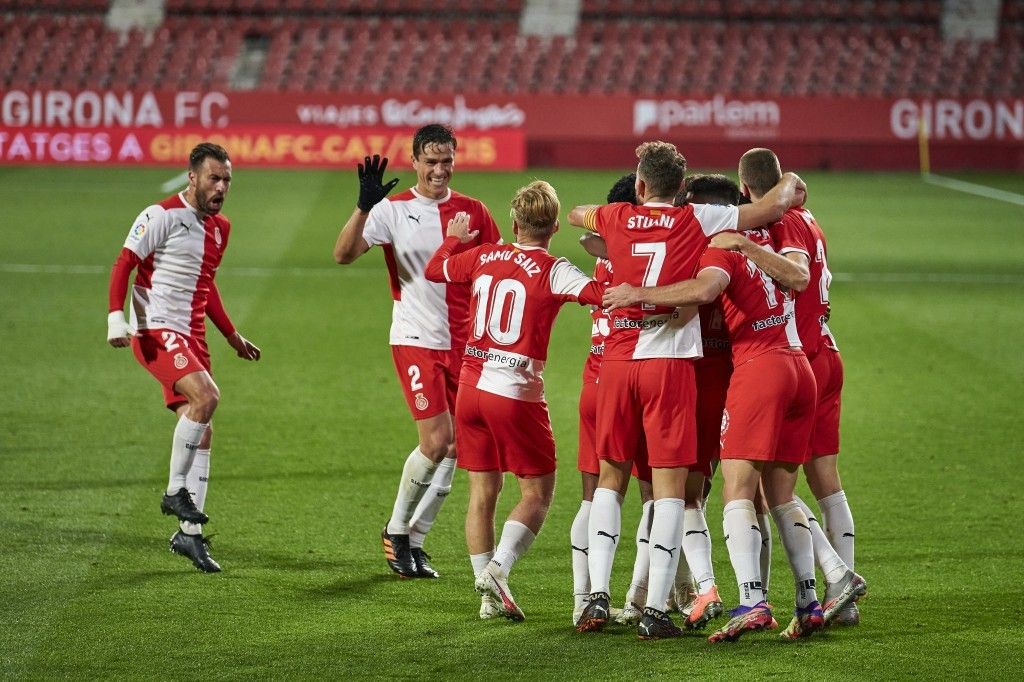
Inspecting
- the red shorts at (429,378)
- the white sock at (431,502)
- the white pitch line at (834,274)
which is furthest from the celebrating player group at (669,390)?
the white pitch line at (834,274)

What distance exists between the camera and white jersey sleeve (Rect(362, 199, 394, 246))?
21.8 ft

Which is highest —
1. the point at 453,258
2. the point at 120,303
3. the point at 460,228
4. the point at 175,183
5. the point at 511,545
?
the point at 175,183

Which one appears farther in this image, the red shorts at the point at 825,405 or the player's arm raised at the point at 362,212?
the player's arm raised at the point at 362,212

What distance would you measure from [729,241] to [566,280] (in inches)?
27.1

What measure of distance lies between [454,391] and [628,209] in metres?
1.62

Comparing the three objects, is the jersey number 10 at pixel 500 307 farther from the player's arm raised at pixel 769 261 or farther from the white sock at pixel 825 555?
the white sock at pixel 825 555

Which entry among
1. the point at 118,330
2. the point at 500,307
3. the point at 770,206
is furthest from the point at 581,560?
the point at 118,330

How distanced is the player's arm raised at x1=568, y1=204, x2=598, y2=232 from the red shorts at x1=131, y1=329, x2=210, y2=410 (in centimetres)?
221

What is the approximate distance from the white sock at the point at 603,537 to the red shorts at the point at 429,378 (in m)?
1.30

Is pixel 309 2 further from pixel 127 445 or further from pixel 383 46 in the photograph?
pixel 127 445

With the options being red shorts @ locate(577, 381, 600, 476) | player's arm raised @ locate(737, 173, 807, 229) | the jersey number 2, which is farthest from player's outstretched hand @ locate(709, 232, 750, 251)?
the jersey number 2

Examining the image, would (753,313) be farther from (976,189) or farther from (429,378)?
(976,189)

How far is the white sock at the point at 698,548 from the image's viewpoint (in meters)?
5.59

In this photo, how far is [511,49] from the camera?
34438 mm
